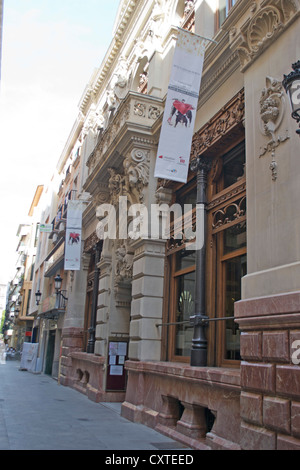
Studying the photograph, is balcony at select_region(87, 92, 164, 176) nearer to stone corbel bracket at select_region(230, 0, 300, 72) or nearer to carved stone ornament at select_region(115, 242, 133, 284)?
carved stone ornament at select_region(115, 242, 133, 284)

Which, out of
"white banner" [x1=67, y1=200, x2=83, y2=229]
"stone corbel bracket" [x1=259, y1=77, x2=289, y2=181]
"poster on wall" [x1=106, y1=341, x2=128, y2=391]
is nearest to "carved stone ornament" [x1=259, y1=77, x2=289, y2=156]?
"stone corbel bracket" [x1=259, y1=77, x2=289, y2=181]

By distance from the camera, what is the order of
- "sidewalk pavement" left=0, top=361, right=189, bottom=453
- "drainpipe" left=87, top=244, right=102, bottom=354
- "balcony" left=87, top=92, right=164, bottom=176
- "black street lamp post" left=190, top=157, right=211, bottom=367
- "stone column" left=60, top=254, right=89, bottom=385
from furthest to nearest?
"stone column" left=60, top=254, right=89, bottom=385 → "drainpipe" left=87, top=244, right=102, bottom=354 → "balcony" left=87, top=92, right=164, bottom=176 → "black street lamp post" left=190, top=157, right=211, bottom=367 → "sidewalk pavement" left=0, top=361, right=189, bottom=453

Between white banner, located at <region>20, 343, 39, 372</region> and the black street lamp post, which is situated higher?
the black street lamp post

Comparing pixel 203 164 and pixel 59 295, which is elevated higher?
pixel 203 164

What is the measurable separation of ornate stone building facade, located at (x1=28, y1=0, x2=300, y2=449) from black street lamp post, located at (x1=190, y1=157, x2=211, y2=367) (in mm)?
97

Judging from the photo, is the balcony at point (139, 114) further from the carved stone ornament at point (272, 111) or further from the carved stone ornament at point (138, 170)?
the carved stone ornament at point (272, 111)

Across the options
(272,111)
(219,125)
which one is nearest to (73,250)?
(219,125)

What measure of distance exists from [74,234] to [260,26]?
1479 centimetres

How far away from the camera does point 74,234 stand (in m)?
20.7

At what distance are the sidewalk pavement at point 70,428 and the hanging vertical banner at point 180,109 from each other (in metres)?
5.33

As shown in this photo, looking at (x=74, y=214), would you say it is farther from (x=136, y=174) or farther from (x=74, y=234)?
(x=136, y=174)

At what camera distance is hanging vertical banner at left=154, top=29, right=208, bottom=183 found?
9430mm

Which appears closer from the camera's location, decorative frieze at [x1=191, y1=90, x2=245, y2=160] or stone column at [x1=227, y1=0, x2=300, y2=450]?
stone column at [x1=227, y1=0, x2=300, y2=450]
